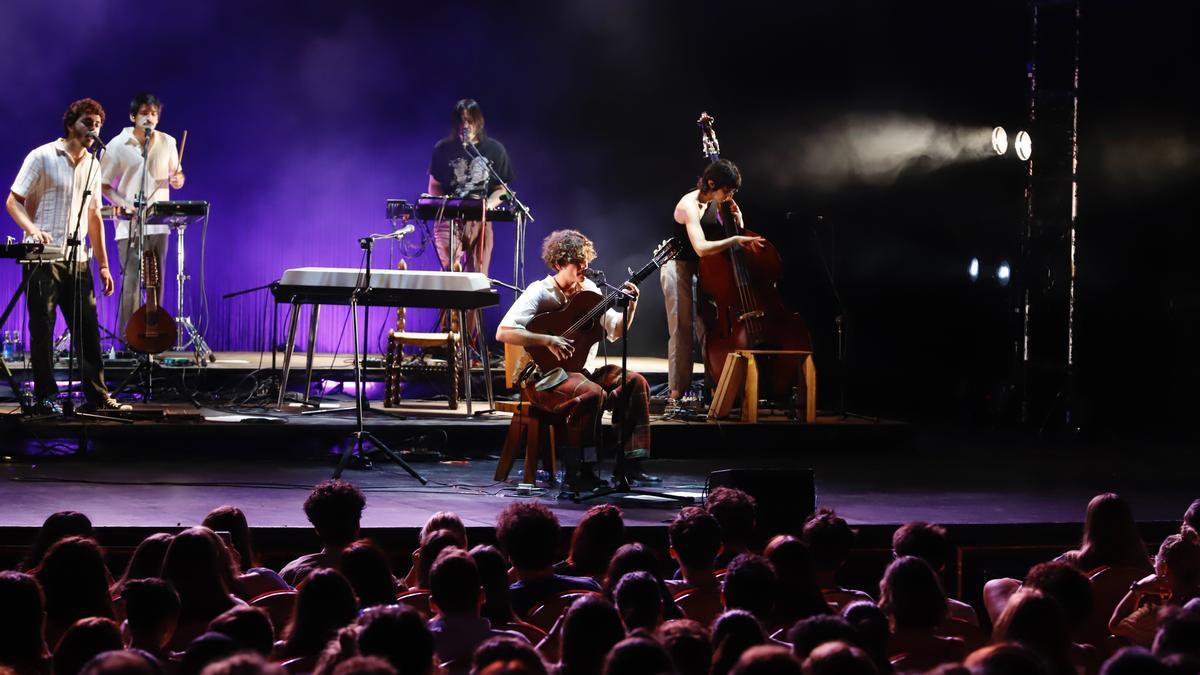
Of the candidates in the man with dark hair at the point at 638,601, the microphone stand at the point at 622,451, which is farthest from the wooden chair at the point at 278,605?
the microphone stand at the point at 622,451

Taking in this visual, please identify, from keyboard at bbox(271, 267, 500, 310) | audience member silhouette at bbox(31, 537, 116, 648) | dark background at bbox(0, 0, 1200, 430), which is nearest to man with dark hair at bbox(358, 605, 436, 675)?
audience member silhouette at bbox(31, 537, 116, 648)

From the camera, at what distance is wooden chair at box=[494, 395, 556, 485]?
6.41 metres

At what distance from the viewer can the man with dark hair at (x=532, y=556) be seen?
3668 millimetres

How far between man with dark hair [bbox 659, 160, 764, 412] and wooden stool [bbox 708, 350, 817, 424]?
421 millimetres

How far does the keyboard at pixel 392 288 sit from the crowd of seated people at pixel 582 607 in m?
3.28

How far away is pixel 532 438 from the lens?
6418 millimetres

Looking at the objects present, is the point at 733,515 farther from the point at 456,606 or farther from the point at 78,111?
the point at 78,111

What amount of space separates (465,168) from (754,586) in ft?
24.5

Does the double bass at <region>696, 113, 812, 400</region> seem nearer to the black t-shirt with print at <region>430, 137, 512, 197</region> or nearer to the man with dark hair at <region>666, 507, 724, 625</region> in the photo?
the black t-shirt with print at <region>430, 137, 512, 197</region>

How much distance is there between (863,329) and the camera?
10578mm

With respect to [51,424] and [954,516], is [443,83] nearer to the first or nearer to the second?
[51,424]

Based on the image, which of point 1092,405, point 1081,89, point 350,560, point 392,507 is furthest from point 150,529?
point 1081,89

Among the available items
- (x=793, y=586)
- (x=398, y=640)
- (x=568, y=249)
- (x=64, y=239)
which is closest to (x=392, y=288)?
(x=568, y=249)

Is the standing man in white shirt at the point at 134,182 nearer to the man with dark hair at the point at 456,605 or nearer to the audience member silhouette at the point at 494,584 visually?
the audience member silhouette at the point at 494,584
